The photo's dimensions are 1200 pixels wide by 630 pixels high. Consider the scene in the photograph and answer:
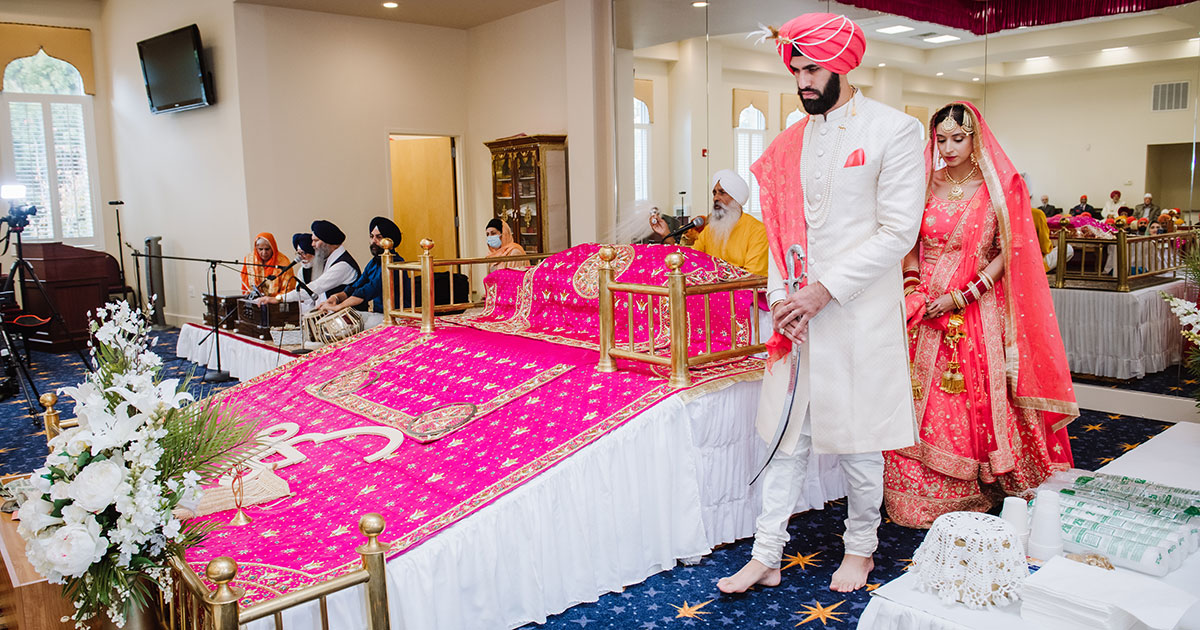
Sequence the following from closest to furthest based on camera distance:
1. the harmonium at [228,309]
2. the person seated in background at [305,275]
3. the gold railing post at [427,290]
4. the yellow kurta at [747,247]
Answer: the yellow kurta at [747,247] < the gold railing post at [427,290] < the person seated in background at [305,275] < the harmonium at [228,309]

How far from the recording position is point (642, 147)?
25.0 feet

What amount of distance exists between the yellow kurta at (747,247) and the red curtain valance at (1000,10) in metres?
2.43

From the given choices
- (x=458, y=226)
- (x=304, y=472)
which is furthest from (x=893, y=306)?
(x=458, y=226)

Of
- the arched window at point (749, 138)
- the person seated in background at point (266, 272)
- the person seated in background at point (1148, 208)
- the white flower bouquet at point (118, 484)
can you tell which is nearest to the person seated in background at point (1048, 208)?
the person seated in background at point (1148, 208)

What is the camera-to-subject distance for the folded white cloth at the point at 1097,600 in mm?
1585

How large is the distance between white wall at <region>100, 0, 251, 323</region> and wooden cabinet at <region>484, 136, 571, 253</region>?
270 cm

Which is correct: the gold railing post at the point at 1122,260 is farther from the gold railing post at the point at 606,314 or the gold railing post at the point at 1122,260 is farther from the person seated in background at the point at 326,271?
the person seated in background at the point at 326,271

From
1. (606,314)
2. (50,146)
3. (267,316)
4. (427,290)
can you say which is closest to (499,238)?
(267,316)

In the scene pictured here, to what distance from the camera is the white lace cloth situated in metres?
1.75

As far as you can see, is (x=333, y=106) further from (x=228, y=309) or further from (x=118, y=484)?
(x=118, y=484)

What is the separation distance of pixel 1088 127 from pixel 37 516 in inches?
234

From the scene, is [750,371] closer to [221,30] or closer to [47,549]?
[47,549]

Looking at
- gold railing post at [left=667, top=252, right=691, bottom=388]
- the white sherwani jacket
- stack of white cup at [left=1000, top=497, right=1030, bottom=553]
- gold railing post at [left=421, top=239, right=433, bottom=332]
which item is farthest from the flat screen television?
stack of white cup at [left=1000, top=497, right=1030, bottom=553]

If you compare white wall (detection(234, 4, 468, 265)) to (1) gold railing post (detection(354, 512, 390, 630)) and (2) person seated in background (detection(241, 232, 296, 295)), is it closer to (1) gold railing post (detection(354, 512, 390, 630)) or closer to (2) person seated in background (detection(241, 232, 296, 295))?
(2) person seated in background (detection(241, 232, 296, 295))
